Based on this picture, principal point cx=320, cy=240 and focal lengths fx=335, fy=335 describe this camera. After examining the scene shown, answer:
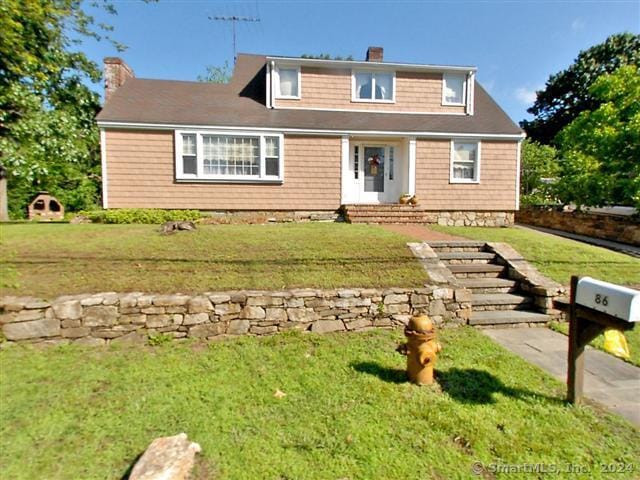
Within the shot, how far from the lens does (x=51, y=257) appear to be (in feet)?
17.6

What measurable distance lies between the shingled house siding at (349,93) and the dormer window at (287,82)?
19 centimetres

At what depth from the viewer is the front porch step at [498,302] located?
5.31 metres

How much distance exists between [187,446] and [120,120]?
11.1 meters

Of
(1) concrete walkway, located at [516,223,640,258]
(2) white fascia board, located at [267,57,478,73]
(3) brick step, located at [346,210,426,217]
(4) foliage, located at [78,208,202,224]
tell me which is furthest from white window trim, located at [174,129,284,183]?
(1) concrete walkway, located at [516,223,640,258]

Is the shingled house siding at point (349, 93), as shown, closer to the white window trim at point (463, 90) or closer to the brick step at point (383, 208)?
the white window trim at point (463, 90)

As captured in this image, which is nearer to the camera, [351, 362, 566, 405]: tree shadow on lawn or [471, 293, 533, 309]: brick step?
[351, 362, 566, 405]: tree shadow on lawn

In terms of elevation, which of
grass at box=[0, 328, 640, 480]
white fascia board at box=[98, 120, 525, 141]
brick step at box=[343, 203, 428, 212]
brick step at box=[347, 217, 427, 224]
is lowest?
grass at box=[0, 328, 640, 480]

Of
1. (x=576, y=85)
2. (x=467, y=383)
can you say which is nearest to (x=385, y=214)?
(x=467, y=383)

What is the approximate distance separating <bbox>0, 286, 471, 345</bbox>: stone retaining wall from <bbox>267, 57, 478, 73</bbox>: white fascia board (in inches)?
396

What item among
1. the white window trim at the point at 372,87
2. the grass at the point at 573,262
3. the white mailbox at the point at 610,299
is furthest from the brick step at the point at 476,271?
the white window trim at the point at 372,87

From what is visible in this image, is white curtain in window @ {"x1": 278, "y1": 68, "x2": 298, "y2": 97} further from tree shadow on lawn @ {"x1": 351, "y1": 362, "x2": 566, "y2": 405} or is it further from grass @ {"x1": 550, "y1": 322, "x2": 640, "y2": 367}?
tree shadow on lawn @ {"x1": 351, "y1": 362, "x2": 566, "y2": 405}

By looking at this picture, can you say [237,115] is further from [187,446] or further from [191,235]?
[187,446]

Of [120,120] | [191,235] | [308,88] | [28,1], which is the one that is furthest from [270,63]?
[191,235]

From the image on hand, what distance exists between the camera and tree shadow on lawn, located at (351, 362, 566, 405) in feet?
10.4
